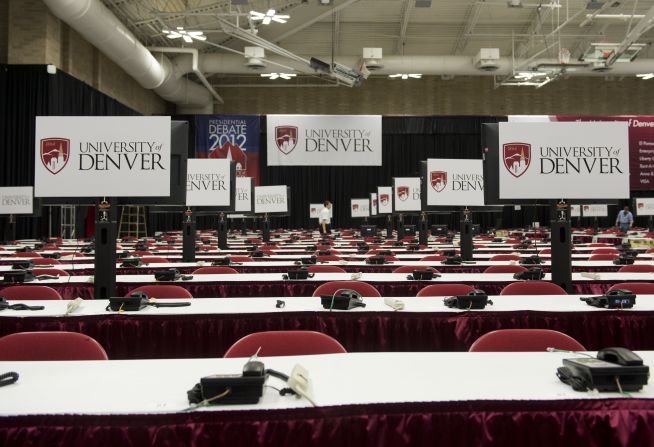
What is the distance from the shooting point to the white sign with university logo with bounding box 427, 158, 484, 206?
684 centimetres

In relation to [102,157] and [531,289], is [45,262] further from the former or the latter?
[531,289]

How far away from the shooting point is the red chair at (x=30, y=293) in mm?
3684

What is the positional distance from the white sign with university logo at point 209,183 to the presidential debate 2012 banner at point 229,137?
14410 mm

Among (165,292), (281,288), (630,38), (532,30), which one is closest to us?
(165,292)

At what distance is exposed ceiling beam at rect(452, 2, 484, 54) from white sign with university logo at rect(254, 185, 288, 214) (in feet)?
30.0

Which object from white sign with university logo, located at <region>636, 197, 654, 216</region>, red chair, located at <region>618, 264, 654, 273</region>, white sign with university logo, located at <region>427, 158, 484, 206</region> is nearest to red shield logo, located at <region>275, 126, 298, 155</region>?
white sign with university logo, located at <region>636, 197, 654, 216</region>

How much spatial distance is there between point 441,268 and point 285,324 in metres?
2.99

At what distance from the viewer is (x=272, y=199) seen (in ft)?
35.6

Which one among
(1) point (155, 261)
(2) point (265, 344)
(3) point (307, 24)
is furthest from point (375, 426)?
(3) point (307, 24)

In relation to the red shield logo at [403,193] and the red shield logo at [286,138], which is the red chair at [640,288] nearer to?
the red shield logo at [403,193]

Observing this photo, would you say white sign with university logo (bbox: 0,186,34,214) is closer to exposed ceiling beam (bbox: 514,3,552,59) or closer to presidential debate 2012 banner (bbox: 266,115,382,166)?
presidential debate 2012 banner (bbox: 266,115,382,166)

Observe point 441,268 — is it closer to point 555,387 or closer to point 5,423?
point 555,387

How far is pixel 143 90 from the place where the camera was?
19672 mm

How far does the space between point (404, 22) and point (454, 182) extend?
42.3 ft
